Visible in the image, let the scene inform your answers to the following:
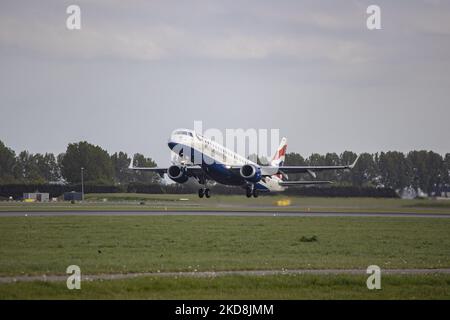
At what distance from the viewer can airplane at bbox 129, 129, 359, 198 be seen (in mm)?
74062

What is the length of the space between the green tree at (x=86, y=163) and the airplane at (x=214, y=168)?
7474 cm

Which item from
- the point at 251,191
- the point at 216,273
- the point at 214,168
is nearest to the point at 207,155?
the point at 214,168

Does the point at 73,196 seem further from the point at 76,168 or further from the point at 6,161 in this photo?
the point at 6,161

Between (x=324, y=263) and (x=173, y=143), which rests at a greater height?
(x=173, y=143)

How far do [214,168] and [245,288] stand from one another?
171 feet

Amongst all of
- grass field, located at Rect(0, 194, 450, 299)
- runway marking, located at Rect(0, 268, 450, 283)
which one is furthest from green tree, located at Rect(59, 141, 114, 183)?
runway marking, located at Rect(0, 268, 450, 283)

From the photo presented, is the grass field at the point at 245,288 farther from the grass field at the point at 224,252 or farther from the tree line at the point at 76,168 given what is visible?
the tree line at the point at 76,168

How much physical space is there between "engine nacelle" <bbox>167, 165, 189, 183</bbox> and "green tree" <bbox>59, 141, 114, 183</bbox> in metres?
78.5

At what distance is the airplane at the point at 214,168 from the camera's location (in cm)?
7406
